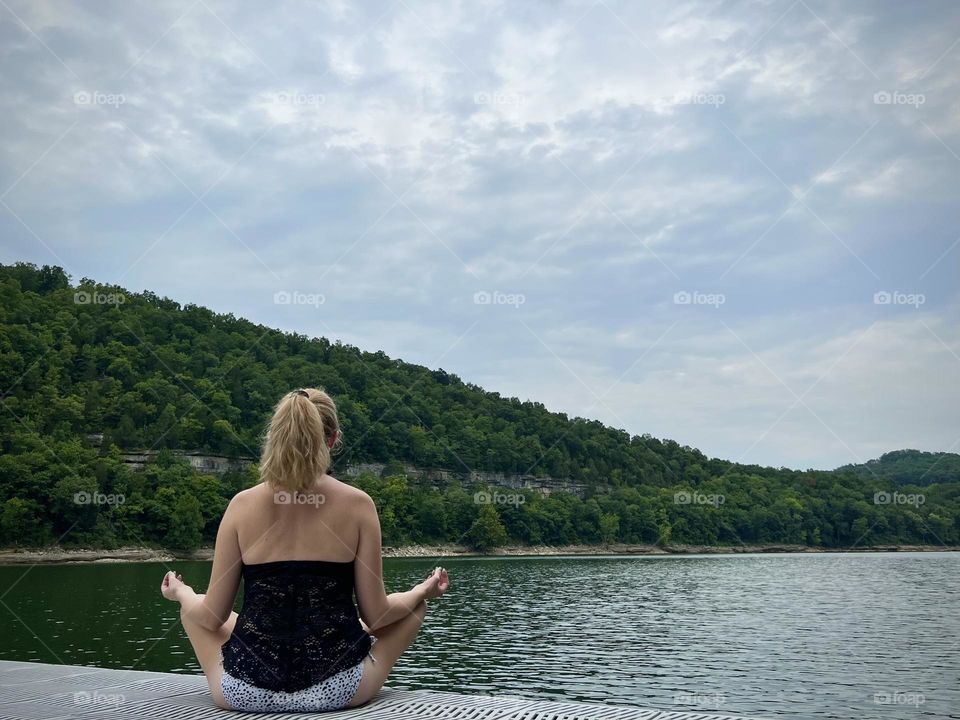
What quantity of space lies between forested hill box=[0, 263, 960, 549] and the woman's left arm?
66.5 meters

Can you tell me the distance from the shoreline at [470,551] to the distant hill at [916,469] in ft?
48.6

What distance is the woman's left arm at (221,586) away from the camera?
440 centimetres

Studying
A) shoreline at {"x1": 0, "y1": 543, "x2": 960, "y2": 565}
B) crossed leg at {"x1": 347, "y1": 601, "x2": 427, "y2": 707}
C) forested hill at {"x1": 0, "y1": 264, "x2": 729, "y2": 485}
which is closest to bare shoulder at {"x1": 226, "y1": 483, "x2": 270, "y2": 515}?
crossed leg at {"x1": 347, "y1": 601, "x2": 427, "y2": 707}

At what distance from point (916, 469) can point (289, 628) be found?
206 metres

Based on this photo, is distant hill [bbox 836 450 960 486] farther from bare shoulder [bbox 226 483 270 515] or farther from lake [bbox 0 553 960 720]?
bare shoulder [bbox 226 483 270 515]

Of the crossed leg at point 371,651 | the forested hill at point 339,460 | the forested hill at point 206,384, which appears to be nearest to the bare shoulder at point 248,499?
the crossed leg at point 371,651

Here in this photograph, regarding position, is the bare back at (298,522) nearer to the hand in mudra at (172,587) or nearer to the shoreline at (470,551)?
the hand in mudra at (172,587)

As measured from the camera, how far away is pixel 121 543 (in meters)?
90.6

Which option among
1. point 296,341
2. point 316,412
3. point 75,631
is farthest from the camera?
point 296,341

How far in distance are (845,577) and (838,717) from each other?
66781mm

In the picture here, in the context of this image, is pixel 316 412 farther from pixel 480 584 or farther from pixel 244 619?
pixel 480 584

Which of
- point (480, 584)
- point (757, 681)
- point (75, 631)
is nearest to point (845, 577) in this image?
point (480, 584)

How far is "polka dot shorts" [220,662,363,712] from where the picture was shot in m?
4.30

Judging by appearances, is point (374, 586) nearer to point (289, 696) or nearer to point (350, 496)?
point (350, 496)
